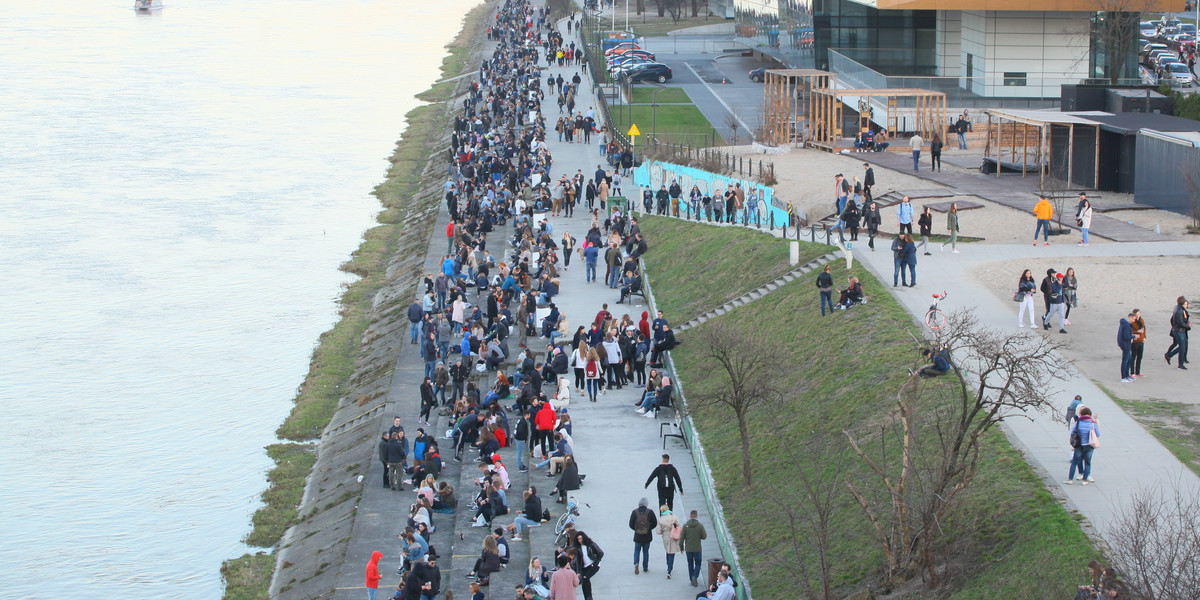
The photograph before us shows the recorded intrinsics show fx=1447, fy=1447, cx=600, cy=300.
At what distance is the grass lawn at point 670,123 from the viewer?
5372 centimetres

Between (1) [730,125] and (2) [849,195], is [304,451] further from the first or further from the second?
(1) [730,125]

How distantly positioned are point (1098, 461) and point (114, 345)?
86.2 feet

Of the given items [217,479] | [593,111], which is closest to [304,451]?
[217,479]

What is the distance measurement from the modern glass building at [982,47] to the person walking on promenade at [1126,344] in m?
32.0

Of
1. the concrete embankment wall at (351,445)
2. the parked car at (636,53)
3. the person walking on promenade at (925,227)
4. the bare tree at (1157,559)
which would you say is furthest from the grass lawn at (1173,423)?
the parked car at (636,53)

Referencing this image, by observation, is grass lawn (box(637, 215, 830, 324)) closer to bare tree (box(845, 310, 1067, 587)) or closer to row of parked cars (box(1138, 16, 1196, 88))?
bare tree (box(845, 310, 1067, 587))

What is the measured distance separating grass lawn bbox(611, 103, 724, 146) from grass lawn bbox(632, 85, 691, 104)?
1874 mm

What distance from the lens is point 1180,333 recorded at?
22.2m

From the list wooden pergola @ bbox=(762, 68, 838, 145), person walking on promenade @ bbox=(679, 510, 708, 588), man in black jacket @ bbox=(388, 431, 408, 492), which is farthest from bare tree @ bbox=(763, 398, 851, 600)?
wooden pergola @ bbox=(762, 68, 838, 145)

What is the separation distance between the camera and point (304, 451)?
2950 centimetres

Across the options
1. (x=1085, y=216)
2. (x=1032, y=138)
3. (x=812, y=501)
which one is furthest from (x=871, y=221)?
(x=1032, y=138)

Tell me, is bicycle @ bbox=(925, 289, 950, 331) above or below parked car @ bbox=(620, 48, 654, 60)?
below

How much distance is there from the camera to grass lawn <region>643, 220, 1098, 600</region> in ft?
52.6

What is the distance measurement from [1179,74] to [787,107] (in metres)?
25.1
